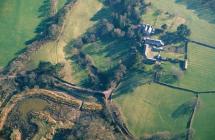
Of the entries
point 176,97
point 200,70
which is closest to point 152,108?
point 176,97

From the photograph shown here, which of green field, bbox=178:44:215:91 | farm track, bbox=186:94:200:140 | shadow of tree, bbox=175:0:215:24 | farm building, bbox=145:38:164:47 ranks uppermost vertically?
shadow of tree, bbox=175:0:215:24

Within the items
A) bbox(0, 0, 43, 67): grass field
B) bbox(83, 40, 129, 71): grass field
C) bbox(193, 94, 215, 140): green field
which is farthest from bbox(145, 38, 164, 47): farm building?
bbox(0, 0, 43, 67): grass field

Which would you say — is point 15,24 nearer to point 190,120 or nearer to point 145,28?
point 145,28

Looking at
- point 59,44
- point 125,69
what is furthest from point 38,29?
point 125,69

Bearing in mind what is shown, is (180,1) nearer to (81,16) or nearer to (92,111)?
(81,16)

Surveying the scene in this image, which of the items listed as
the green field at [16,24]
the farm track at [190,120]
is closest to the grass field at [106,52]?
the green field at [16,24]

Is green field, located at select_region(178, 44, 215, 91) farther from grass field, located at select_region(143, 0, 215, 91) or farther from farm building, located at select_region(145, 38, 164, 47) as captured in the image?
farm building, located at select_region(145, 38, 164, 47)
